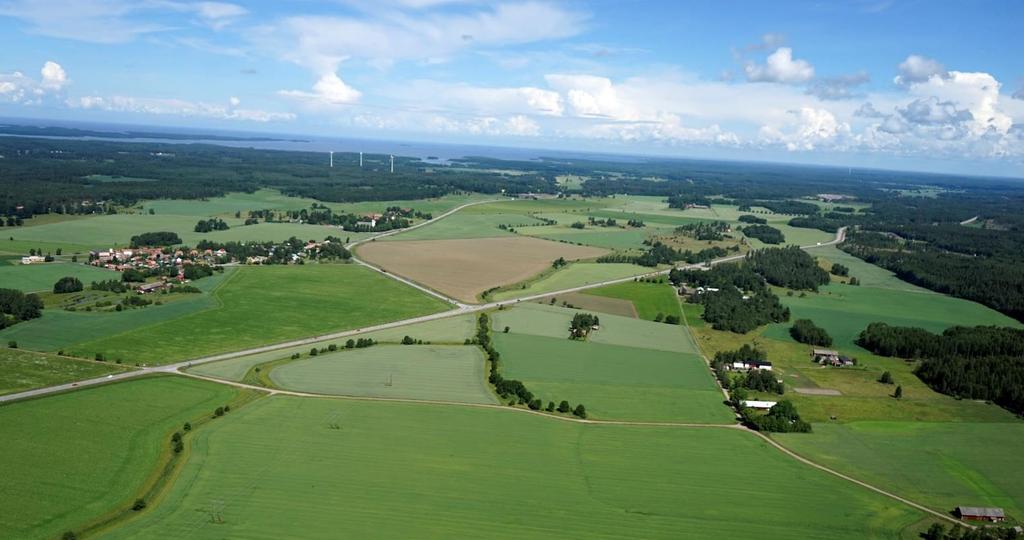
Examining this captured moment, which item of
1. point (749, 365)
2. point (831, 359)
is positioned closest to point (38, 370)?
point (749, 365)

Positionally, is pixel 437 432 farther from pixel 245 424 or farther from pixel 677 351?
pixel 677 351

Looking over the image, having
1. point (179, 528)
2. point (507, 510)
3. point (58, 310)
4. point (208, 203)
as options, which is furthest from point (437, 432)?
point (208, 203)

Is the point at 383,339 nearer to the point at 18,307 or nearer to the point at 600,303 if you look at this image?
the point at 600,303

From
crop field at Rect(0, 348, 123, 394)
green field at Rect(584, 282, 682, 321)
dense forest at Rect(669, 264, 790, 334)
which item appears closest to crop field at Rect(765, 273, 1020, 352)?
dense forest at Rect(669, 264, 790, 334)

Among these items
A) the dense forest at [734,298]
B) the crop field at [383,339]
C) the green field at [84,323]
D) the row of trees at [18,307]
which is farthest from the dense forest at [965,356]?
the row of trees at [18,307]

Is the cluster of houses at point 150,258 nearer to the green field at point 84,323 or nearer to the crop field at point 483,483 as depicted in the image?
the green field at point 84,323
